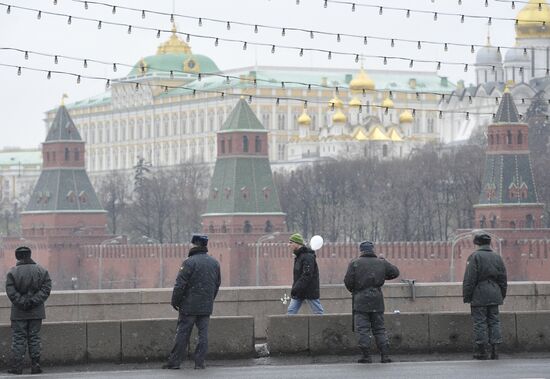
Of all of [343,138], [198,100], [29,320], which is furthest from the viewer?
[198,100]

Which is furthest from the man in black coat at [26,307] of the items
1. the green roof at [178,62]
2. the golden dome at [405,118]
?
the green roof at [178,62]

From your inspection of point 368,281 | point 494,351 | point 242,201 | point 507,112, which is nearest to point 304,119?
point 242,201

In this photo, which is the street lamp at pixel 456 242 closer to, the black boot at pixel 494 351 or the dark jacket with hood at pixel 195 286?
the black boot at pixel 494 351

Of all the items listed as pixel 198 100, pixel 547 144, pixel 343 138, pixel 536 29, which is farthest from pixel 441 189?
pixel 198 100

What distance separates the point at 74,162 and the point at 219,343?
8670 centimetres

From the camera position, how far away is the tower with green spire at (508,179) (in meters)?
89.9

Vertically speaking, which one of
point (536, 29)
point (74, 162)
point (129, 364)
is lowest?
point (129, 364)

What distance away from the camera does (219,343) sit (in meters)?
26.5

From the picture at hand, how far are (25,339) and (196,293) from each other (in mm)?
1861

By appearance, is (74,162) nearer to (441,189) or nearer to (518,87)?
(441,189)

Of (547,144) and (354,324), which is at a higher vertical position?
(547,144)

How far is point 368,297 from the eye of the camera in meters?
25.9

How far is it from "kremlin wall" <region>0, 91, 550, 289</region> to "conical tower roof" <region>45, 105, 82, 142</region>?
0.08 metres

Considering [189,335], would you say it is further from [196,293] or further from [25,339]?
[25,339]
